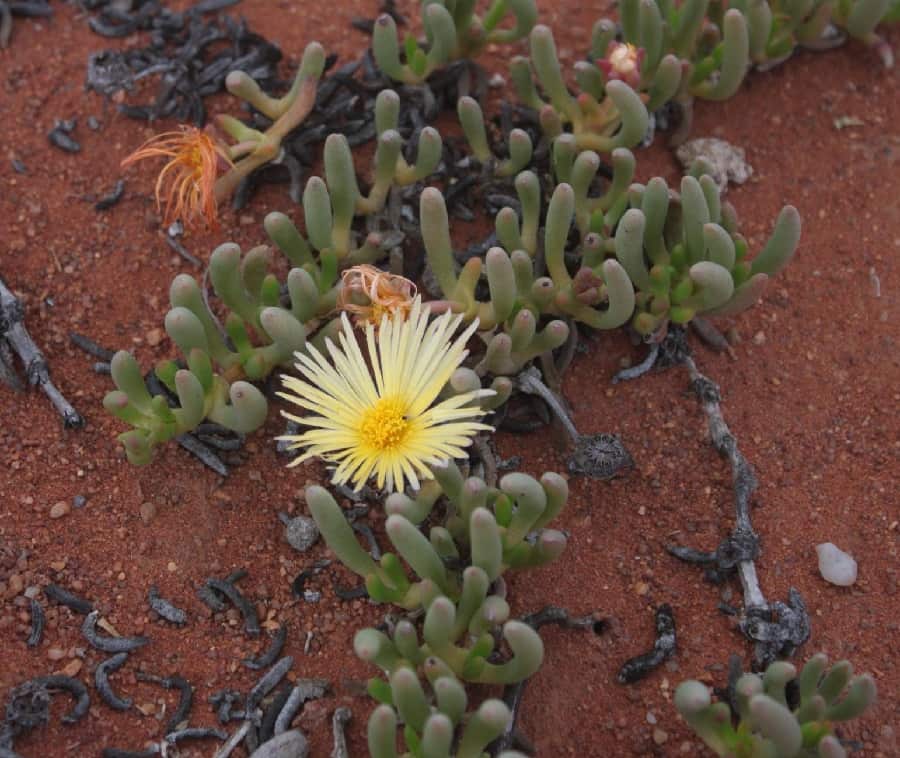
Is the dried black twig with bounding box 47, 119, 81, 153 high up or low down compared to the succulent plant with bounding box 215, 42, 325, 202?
down

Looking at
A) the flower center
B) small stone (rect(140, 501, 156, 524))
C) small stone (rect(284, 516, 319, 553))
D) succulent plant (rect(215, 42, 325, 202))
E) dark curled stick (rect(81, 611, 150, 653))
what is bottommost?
dark curled stick (rect(81, 611, 150, 653))

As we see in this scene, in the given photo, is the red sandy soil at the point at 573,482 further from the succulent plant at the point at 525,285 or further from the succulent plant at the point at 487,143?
the succulent plant at the point at 487,143

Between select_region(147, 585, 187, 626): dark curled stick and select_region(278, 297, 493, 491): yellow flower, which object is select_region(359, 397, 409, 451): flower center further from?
select_region(147, 585, 187, 626): dark curled stick

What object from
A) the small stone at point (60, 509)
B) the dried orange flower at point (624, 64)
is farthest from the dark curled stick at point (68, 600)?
the dried orange flower at point (624, 64)

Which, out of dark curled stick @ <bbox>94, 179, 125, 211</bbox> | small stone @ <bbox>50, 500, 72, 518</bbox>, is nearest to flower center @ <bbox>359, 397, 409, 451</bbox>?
small stone @ <bbox>50, 500, 72, 518</bbox>

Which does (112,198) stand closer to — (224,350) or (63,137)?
(63,137)

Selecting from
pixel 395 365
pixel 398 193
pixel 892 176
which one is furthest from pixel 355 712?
pixel 892 176
